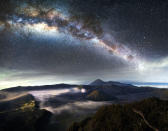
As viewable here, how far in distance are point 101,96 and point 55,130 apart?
53.0 meters

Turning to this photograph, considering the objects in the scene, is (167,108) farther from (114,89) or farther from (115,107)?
(114,89)

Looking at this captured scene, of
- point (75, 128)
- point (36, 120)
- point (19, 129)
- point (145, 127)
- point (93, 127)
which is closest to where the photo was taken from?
point (145, 127)

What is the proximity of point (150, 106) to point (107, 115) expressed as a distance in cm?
458

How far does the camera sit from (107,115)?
11.5 meters

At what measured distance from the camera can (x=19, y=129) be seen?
65.5 feet

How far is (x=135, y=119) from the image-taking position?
9.30 m

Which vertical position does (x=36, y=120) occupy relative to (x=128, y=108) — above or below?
below

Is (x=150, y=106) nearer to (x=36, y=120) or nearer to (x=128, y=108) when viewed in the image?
(x=128, y=108)

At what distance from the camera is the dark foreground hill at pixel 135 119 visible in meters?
8.21

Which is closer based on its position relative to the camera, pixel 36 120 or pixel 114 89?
pixel 36 120

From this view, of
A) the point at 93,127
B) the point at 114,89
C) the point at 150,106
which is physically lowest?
the point at 114,89

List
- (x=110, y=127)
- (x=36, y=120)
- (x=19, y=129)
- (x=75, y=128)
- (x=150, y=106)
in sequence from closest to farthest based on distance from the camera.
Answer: (x=110, y=127) < (x=150, y=106) < (x=75, y=128) < (x=19, y=129) < (x=36, y=120)

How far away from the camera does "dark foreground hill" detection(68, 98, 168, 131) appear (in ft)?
26.9

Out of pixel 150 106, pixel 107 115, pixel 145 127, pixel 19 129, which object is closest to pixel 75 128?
pixel 107 115
